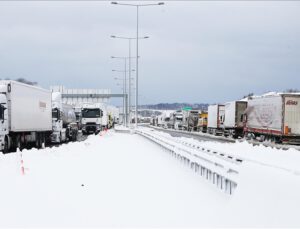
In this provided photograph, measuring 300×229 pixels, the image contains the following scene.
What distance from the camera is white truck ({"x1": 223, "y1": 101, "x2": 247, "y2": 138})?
54844 millimetres

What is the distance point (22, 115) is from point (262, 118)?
66.1 ft

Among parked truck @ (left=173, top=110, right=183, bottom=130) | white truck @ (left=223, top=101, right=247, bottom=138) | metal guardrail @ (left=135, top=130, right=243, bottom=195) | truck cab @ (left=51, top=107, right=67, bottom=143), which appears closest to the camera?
metal guardrail @ (left=135, top=130, right=243, bottom=195)

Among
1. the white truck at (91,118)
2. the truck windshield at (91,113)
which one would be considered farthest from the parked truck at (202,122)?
the truck windshield at (91,113)

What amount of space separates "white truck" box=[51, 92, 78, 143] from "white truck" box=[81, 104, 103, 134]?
1345cm

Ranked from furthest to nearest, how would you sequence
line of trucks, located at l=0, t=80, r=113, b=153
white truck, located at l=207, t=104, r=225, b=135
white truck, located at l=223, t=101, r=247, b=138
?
white truck, located at l=207, t=104, r=225, b=135
white truck, located at l=223, t=101, r=247, b=138
line of trucks, located at l=0, t=80, r=113, b=153

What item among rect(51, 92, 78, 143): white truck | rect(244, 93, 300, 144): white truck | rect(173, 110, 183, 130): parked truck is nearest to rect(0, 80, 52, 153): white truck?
rect(51, 92, 78, 143): white truck

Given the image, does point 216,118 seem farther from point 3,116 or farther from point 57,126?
point 3,116

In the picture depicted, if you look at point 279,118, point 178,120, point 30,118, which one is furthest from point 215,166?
point 178,120

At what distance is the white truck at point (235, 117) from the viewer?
54844 millimetres

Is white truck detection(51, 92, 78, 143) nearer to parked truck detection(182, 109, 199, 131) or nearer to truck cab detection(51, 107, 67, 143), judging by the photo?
truck cab detection(51, 107, 67, 143)

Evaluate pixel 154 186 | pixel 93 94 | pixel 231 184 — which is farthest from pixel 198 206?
pixel 93 94

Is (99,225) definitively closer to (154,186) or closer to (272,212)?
(272,212)

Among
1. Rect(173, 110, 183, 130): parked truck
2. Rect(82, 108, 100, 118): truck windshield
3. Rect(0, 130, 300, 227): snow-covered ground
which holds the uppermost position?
Rect(82, 108, 100, 118): truck windshield

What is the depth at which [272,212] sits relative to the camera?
7.04m
